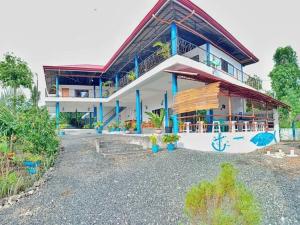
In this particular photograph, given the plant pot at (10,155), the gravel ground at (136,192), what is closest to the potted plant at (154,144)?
the gravel ground at (136,192)

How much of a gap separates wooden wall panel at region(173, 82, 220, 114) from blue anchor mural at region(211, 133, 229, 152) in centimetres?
179

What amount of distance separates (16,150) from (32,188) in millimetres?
2683

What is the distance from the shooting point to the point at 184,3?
30.9 ft

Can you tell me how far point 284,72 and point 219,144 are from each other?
880 inches

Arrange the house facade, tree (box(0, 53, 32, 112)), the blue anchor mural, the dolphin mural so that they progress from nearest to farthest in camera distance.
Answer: the blue anchor mural < the house facade < the dolphin mural < tree (box(0, 53, 32, 112))

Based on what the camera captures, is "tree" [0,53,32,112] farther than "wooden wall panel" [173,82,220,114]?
Yes

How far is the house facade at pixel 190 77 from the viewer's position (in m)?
9.43

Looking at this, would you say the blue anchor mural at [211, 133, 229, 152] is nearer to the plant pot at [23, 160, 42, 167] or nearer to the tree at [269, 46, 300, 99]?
the plant pot at [23, 160, 42, 167]

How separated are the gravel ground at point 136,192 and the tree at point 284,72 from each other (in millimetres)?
23758

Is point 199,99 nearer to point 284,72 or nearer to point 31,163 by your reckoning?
point 31,163

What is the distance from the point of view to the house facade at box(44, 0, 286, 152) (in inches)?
371

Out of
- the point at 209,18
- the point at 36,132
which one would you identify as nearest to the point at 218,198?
the point at 36,132

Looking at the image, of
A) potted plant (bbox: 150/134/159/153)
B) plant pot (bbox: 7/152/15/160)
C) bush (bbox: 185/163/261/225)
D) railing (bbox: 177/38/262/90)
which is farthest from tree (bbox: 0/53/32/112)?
bush (bbox: 185/163/261/225)

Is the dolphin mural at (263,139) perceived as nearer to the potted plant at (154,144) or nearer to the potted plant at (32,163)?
the potted plant at (154,144)
